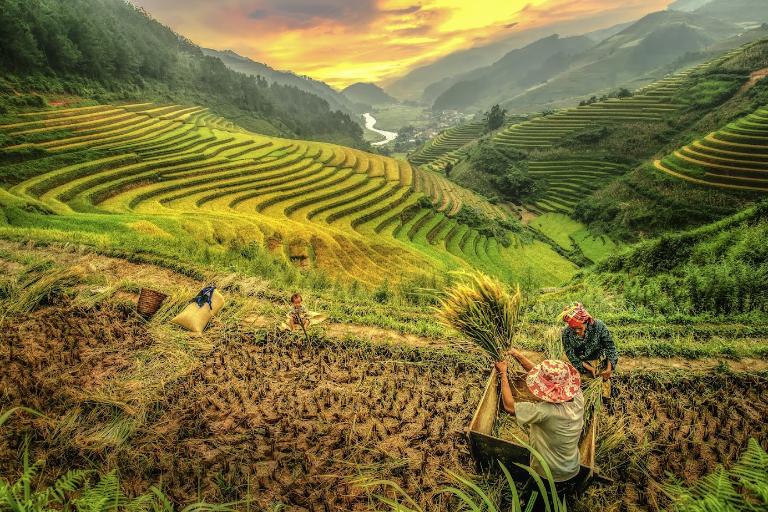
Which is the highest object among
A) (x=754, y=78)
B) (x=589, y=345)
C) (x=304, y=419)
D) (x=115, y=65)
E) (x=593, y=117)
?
(x=115, y=65)

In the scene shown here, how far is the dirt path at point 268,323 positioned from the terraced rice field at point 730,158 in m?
31.4

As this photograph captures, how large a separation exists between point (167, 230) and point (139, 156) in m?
13.4

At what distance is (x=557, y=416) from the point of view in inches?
88.5

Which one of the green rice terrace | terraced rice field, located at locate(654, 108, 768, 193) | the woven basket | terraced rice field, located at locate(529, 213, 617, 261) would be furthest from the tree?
the woven basket

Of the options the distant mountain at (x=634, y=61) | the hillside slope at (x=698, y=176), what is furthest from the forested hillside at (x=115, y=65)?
the distant mountain at (x=634, y=61)

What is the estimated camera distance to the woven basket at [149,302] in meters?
4.69

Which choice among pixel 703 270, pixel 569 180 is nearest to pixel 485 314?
pixel 703 270

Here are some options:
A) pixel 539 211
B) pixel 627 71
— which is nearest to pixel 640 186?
pixel 539 211

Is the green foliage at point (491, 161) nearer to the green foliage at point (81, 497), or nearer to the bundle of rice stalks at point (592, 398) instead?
the bundle of rice stalks at point (592, 398)

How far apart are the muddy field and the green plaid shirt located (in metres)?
0.55

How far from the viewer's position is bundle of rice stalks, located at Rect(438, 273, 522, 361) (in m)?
3.32

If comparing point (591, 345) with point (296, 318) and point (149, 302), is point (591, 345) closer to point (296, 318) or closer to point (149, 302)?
point (296, 318)

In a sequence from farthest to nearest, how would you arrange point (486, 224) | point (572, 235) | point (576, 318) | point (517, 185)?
point (517, 185), point (572, 235), point (486, 224), point (576, 318)

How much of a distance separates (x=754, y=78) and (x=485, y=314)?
205 ft
